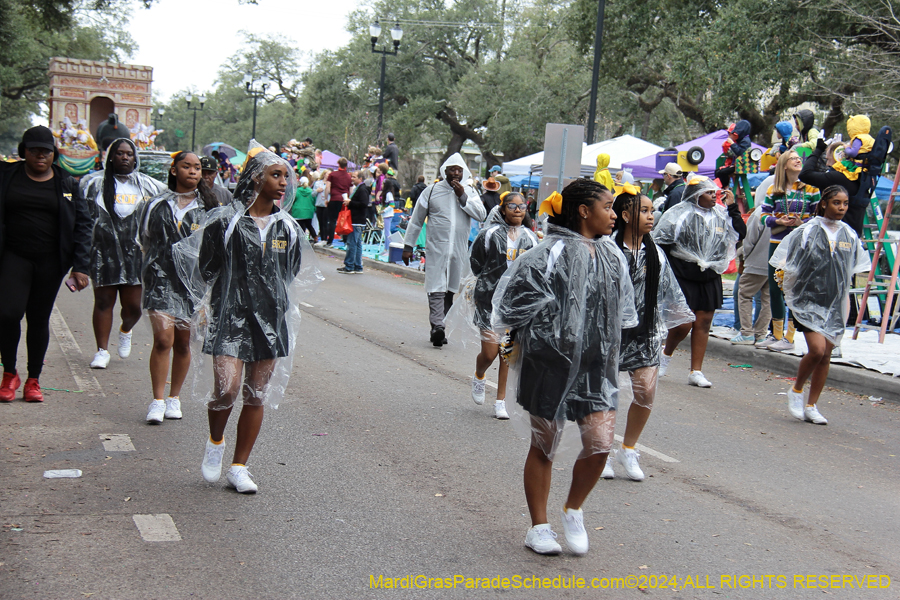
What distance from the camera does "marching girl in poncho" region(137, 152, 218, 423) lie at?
19.9ft

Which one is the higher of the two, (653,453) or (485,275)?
(485,275)

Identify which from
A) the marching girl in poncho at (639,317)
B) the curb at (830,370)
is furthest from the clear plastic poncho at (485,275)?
the curb at (830,370)

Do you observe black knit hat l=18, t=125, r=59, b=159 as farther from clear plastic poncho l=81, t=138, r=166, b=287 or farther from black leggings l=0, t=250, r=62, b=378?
clear plastic poncho l=81, t=138, r=166, b=287

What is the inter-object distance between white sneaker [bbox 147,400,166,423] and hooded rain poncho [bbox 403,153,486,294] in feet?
12.9

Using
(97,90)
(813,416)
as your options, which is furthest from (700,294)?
(97,90)

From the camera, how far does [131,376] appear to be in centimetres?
746

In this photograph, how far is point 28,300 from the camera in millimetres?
6254

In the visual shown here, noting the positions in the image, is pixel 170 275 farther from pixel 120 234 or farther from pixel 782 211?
pixel 782 211

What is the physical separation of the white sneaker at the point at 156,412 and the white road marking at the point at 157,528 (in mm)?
1731

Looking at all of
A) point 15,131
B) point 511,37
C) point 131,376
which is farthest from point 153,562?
point 15,131

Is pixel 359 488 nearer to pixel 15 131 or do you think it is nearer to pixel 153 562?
pixel 153 562

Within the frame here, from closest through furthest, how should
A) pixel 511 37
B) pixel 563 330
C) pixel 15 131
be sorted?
pixel 563 330, pixel 511 37, pixel 15 131

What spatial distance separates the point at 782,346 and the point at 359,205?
34.2 ft

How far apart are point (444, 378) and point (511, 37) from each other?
1460 inches
